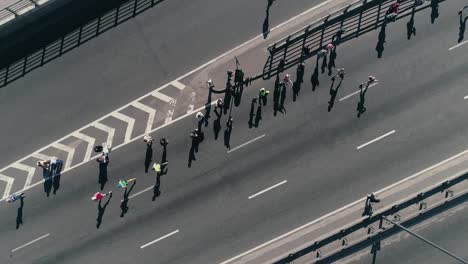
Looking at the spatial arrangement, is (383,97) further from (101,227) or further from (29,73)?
(29,73)

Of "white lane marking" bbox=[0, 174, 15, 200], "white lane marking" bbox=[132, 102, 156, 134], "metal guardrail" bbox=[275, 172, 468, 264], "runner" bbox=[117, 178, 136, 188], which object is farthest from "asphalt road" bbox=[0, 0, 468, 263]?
"white lane marking" bbox=[132, 102, 156, 134]

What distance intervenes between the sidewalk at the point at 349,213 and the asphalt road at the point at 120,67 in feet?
53.5

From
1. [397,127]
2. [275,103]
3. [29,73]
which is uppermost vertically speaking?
[29,73]

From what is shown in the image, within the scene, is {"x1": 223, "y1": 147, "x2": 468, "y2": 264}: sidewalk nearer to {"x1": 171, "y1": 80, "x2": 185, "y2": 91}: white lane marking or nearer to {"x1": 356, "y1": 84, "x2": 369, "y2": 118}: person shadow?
{"x1": 356, "y1": 84, "x2": 369, "y2": 118}: person shadow

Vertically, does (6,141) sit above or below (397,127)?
above

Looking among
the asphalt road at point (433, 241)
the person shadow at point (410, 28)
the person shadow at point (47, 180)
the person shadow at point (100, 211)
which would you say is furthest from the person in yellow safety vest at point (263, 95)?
the person shadow at point (47, 180)

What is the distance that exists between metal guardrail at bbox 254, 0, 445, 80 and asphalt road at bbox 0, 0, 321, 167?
196 cm

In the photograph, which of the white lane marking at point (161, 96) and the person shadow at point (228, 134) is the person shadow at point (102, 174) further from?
the person shadow at point (228, 134)

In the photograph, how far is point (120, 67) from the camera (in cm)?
4331

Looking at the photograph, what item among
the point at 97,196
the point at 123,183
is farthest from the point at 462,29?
the point at 97,196

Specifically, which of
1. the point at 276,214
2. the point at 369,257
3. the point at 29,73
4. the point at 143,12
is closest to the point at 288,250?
the point at 276,214

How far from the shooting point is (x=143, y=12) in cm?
4356

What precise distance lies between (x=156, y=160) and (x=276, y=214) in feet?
36.1

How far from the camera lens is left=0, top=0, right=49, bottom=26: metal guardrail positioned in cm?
4125
